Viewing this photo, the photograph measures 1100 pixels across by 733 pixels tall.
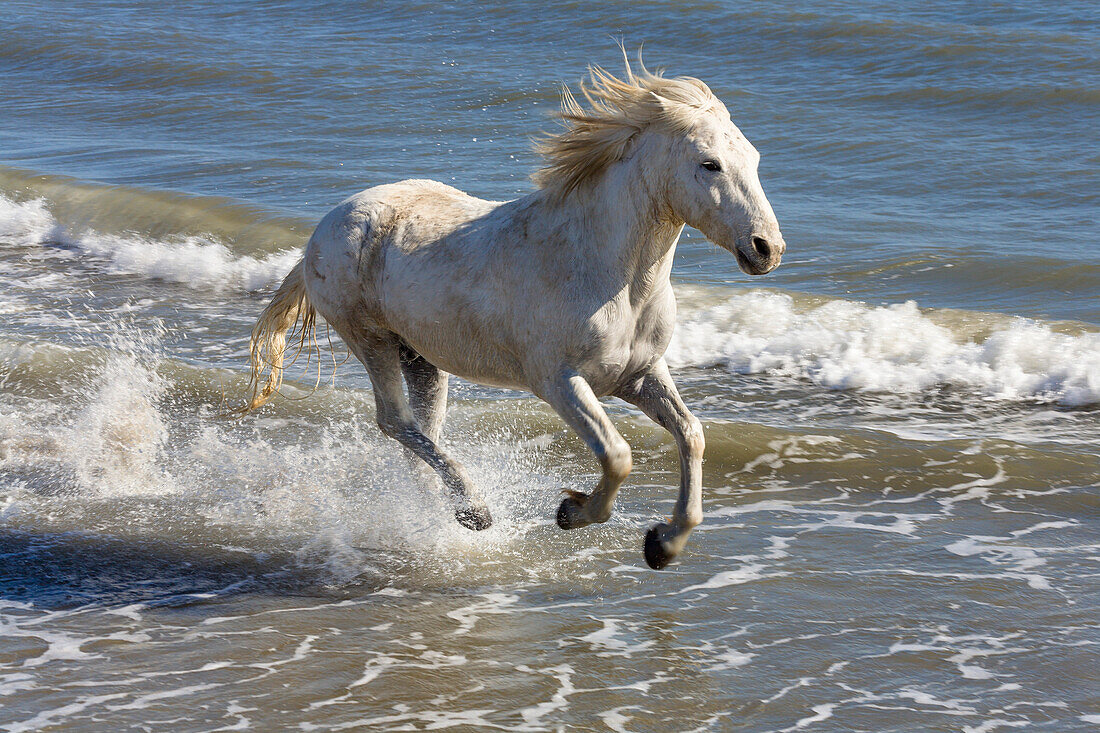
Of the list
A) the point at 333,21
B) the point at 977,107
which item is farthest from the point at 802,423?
the point at 333,21

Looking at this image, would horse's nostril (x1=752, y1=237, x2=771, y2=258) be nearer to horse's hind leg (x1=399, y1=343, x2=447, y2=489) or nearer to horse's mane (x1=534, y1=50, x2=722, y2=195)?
horse's mane (x1=534, y1=50, x2=722, y2=195)

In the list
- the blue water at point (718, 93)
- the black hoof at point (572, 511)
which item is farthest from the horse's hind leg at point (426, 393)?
the blue water at point (718, 93)

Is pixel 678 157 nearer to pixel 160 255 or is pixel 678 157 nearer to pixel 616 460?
pixel 616 460

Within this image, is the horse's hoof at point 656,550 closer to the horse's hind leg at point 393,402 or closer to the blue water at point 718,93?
the horse's hind leg at point 393,402

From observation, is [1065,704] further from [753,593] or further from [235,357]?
[235,357]

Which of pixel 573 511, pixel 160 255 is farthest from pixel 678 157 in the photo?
pixel 160 255

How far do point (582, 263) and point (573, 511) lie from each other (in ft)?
3.02

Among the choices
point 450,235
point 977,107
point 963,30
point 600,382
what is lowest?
point 600,382

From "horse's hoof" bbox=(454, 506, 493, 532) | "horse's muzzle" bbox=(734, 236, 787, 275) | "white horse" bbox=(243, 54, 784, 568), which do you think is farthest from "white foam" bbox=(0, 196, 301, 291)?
"horse's muzzle" bbox=(734, 236, 787, 275)

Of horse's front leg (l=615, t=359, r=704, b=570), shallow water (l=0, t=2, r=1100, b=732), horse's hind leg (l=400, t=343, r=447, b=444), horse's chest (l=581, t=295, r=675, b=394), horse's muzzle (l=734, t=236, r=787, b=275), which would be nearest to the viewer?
horse's muzzle (l=734, t=236, r=787, b=275)

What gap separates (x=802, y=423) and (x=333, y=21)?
1809 cm

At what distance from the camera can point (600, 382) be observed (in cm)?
456

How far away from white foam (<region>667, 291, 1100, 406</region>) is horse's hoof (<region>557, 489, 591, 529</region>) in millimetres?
3831

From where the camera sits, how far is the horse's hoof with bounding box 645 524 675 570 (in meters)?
4.61
